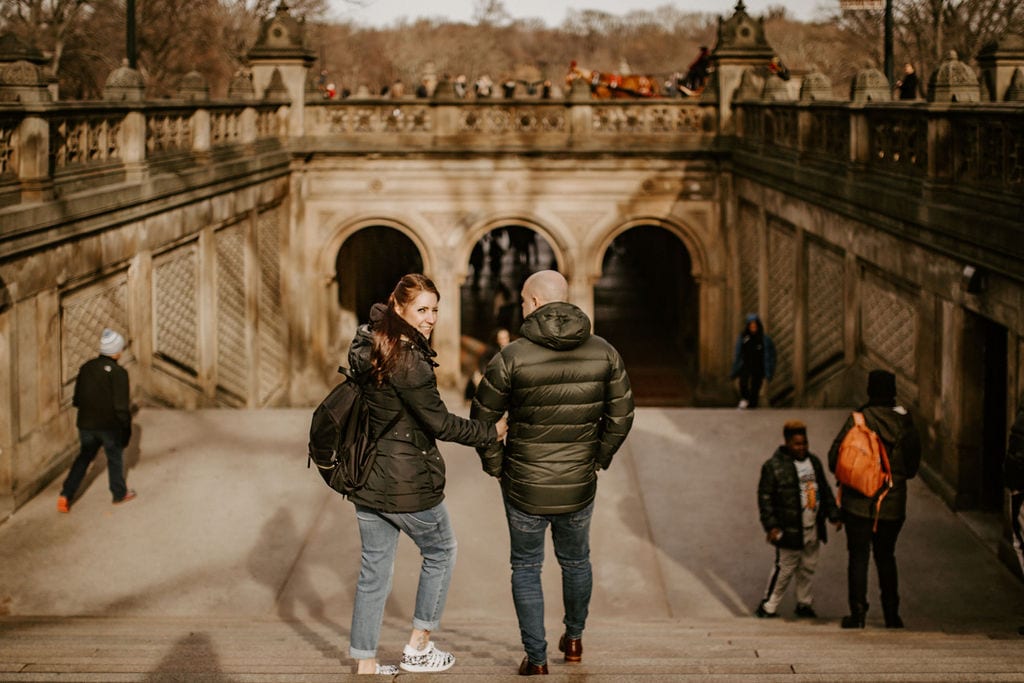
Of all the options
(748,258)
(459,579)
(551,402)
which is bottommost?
(459,579)

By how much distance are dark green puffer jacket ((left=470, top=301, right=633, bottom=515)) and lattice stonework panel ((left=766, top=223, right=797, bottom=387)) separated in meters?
11.3

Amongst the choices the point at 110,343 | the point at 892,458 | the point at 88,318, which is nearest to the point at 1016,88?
the point at 892,458

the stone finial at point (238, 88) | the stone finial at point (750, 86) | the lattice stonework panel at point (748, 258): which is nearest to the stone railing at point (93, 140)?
the stone finial at point (238, 88)

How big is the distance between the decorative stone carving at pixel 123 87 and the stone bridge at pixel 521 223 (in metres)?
0.03

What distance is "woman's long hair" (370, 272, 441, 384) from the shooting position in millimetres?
5234

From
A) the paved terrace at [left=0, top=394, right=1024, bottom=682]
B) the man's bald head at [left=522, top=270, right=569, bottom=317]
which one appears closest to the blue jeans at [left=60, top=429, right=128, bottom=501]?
the paved terrace at [left=0, top=394, right=1024, bottom=682]

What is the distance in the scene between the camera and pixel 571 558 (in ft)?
18.6

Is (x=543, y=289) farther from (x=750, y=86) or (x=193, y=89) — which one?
(x=750, y=86)

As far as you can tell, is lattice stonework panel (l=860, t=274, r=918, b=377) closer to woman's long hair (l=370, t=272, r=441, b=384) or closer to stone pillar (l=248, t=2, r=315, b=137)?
woman's long hair (l=370, t=272, r=441, b=384)

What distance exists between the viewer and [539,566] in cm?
568

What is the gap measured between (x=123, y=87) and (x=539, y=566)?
29.7ft

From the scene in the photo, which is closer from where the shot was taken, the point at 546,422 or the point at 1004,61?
the point at 546,422

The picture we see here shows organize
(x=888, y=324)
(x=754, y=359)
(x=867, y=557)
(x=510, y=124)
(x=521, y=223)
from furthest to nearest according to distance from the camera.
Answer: (x=521, y=223)
(x=510, y=124)
(x=754, y=359)
(x=888, y=324)
(x=867, y=557)

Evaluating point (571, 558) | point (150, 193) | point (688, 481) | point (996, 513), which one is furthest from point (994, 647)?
point (150, 193)
